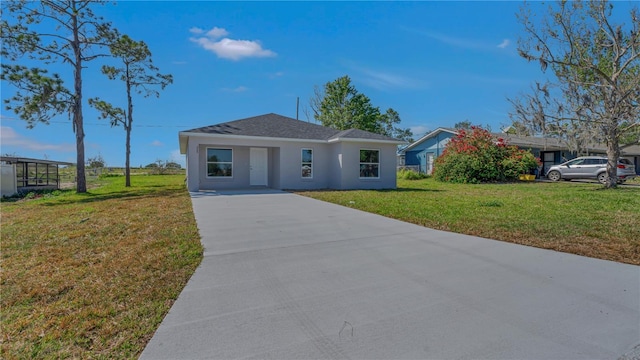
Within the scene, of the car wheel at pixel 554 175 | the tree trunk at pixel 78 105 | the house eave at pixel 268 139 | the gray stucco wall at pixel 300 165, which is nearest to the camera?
the house eave at pixel 268 139

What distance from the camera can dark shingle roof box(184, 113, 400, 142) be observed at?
14.1m

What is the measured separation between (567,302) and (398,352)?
1984 mm

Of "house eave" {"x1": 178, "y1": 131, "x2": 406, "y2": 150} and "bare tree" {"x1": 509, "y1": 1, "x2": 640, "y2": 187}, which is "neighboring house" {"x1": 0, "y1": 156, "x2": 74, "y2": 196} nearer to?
"house eave" {"x1": 178, "y1": 131, "x2": 406, "y2": 150}

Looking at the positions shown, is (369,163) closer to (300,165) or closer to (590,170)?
(300,165)

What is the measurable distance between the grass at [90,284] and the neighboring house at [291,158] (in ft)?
27.6

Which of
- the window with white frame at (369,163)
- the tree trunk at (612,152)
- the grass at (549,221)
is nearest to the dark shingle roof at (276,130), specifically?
the window with white frame at (369,163)

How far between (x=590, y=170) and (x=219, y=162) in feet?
72.2

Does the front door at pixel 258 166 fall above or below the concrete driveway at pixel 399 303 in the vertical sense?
above

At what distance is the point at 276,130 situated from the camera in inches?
601

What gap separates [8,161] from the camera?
16.7 m

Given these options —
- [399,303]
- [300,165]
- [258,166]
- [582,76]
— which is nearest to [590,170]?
[582,76]

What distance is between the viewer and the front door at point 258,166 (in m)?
16.2

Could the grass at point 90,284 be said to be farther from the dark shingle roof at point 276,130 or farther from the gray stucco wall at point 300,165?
the gray stucco wall at point 300,165

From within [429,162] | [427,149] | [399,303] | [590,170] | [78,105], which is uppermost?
[78,105]
